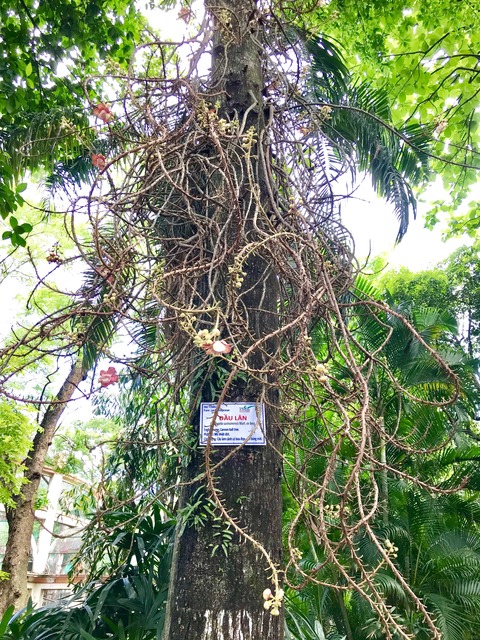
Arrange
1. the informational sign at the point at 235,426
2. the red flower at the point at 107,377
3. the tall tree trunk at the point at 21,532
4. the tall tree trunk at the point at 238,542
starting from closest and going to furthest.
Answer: the tall tree trunk at the point at 238,542, the informational sign at the point at 235,426, the red flower at the point at 107,377, the tall tree trunk at the point at 21,532

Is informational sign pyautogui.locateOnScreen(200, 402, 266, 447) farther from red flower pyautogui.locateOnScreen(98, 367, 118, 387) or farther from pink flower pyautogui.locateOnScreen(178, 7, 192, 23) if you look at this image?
pink flower pyautogui.locateOnScreen(178, 7, 192, 23)

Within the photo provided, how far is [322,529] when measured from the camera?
0.95m

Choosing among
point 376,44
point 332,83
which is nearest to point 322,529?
point 332,83

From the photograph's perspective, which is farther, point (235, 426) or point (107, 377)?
point (107, 377)

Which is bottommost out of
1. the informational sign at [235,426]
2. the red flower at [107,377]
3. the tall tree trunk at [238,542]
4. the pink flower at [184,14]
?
the tall tree trunk at [238,542]

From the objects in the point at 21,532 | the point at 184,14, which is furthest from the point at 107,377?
the point at 21,532

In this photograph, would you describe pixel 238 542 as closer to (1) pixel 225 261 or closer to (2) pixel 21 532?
(1) pixel 225 261

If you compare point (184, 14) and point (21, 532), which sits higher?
point (184, 14)

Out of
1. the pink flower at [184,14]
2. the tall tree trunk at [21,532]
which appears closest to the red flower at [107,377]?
the pink flower at [184,14]

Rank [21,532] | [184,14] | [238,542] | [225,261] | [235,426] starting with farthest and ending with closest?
[21,532]
[184,14]
[225,261]
[235,426]
[238,542]

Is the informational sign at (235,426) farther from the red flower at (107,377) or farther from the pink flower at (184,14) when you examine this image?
the pink flower at (184,14)

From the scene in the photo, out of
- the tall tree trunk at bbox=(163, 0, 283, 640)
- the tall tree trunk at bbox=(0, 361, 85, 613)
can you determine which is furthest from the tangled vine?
the tall tree trunk at bbox=(0, 361, 85, 613)

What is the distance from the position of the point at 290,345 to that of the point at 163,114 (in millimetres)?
1091

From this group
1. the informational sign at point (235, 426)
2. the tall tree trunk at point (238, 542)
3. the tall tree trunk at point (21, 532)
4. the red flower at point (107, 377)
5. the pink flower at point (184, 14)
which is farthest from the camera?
the tall tree trunk at point (21, 532)
